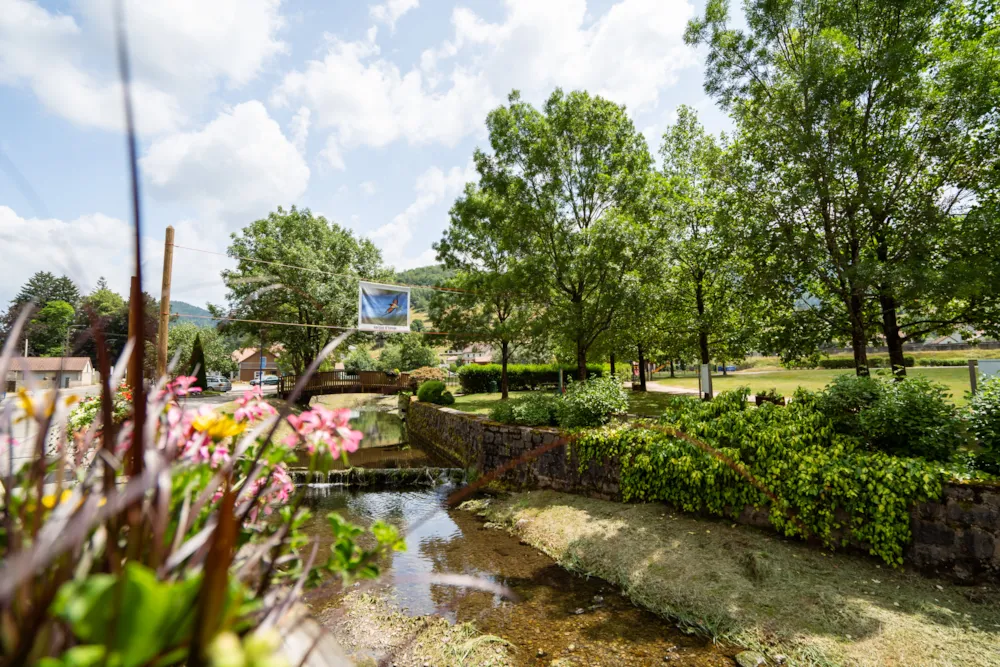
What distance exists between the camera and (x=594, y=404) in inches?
345

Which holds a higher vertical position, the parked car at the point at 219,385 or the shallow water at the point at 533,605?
the parked car at the point at 219,385

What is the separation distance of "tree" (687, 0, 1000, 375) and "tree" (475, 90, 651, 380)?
3103 millimetres

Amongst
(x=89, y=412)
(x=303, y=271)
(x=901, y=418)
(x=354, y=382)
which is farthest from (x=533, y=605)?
(x=354, y=382)

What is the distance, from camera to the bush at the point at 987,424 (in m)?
4.89

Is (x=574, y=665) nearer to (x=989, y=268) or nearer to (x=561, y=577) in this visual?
(x=561, y=577)

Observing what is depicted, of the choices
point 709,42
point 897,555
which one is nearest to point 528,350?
point 709,42

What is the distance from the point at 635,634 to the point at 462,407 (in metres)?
14.5

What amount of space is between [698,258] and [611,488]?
882cm

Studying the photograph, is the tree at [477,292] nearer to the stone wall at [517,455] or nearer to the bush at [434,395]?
the bush at [434,395]

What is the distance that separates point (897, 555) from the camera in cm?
484


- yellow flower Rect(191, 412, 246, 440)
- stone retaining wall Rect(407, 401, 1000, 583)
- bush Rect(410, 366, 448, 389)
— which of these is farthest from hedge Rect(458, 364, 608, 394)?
yellow flower Rect(191, 412, 246, 440)

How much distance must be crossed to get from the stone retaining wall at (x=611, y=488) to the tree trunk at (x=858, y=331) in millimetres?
4146

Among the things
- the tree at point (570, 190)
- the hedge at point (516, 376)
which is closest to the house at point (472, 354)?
the hedge at point (516, 376)

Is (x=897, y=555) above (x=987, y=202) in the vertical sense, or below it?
below
